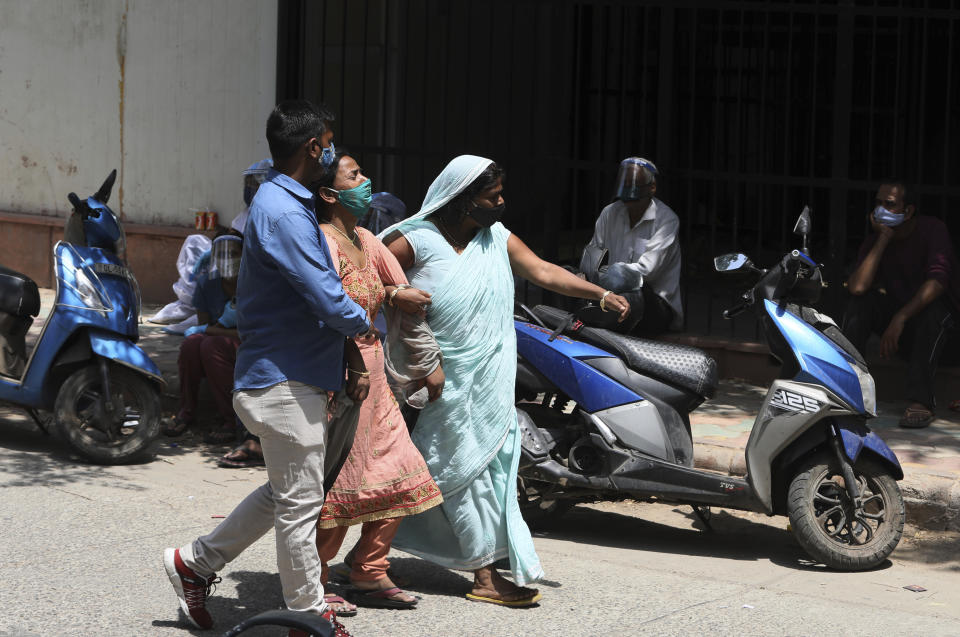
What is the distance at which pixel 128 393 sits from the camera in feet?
23.4

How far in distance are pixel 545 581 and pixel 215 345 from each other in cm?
302

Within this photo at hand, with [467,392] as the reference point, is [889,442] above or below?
below

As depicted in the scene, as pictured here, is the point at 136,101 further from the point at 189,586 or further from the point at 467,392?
the point at 189,586

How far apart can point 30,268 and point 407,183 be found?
347cm

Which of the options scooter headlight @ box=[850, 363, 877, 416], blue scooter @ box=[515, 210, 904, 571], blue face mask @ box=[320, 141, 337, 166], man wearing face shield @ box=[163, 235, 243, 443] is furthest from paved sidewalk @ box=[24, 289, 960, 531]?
blue face mask @ box=[320, 141, 337, 166]

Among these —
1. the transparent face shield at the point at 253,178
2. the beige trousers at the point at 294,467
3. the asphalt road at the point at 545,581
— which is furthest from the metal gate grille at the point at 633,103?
the beige trousers at the point at 294,467

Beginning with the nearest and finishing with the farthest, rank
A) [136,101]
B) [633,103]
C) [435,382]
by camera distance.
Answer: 1. [435,382]
2. [136,101]
3. [633,103]

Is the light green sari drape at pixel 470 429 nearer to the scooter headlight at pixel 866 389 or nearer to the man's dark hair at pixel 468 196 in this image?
the man's dark hair at pixel 468 196

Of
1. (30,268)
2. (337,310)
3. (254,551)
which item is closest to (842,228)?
(254,551)

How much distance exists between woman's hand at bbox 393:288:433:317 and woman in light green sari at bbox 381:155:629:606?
0.56 ft

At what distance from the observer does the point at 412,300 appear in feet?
15.6

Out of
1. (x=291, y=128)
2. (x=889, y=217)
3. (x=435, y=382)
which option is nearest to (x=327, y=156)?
(x=291, y=128)

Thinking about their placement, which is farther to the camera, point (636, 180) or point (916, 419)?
point (916, 419)

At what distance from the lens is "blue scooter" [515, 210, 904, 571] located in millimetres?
5531
